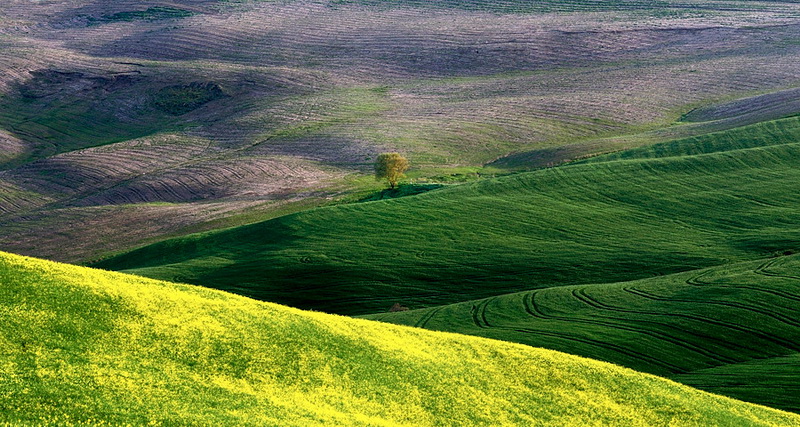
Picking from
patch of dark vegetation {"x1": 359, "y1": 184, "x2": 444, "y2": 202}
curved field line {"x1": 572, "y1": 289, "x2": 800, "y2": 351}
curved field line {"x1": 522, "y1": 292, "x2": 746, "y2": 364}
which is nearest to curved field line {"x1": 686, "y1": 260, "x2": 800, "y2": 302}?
curved field line {"x1": 572, "y1": 289, "x2": 800, "y2": 351}

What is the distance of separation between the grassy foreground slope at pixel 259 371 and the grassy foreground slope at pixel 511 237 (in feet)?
96.1

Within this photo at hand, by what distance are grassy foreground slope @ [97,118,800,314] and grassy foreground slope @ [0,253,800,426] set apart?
1153 inches

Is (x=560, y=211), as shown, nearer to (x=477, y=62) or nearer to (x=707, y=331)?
(x=707, y=331)

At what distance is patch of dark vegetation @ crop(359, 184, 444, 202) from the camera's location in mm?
98688

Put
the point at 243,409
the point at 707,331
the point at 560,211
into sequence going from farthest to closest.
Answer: the point at 560,211 < the point at 707,331 < the point at 243,409

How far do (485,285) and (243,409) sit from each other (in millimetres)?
42911

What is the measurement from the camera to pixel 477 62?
181 m

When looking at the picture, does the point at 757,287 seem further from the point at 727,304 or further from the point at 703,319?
the point at 703,319

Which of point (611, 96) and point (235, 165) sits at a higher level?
point (611, 96)

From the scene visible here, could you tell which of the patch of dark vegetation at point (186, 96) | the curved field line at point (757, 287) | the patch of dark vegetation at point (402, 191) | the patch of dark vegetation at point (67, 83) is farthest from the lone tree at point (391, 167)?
the patch of dark vegetation at point (67, 83)

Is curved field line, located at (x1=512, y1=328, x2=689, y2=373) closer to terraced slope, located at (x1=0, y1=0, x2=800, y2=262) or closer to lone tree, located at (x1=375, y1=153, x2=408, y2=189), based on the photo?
lone tree, located at (x1=375, y1=153, x2=408, y2=189)

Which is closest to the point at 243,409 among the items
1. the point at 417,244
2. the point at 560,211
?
the point at 417,244

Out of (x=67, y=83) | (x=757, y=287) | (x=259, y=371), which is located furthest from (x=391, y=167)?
(x=67, y=83)

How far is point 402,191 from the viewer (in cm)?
9981
